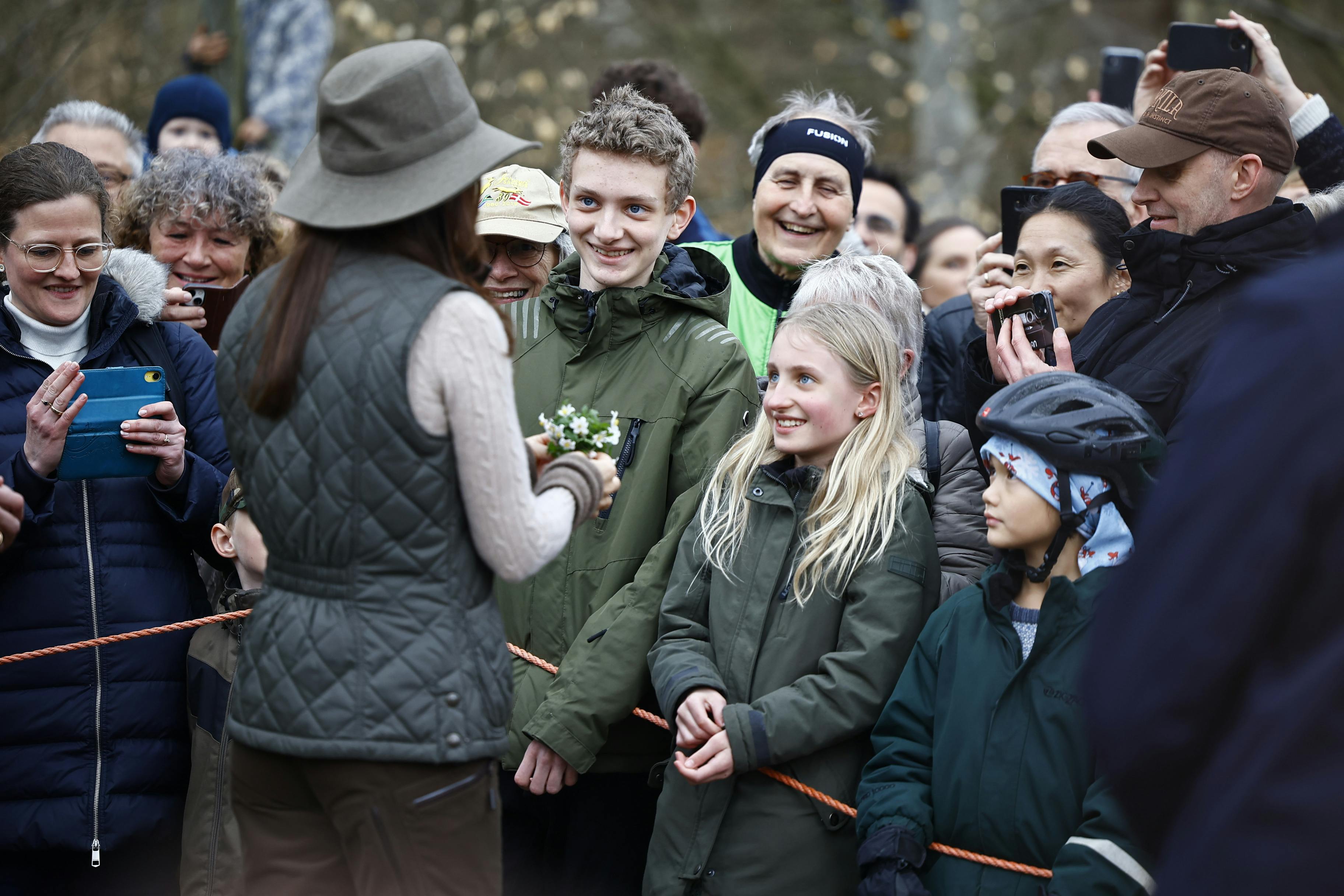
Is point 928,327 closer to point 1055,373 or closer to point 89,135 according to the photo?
point 1055,373

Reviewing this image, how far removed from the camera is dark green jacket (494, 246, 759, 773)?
347cm

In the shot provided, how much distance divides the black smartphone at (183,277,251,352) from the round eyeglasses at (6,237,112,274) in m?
0.78

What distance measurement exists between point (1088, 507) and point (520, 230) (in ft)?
7.56

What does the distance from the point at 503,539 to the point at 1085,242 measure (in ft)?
7.95

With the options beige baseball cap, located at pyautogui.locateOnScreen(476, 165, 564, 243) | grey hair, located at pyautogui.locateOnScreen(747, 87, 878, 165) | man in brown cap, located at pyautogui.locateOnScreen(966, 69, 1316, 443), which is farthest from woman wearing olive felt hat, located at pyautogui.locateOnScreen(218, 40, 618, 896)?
grey hair, located at pyautogui.locateOnScreen(747, 87, 878, 165)

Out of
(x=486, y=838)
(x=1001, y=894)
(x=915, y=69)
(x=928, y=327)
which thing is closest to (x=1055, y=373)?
(x=1001, y=894)

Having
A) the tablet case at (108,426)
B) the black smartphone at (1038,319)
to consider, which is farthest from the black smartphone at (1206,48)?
the tablet case at (108,426)

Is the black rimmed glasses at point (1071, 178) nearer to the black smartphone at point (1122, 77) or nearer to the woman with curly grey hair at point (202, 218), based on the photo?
the black smartphone at point (1122, 77)

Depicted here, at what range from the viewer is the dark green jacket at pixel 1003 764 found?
9.18 ft

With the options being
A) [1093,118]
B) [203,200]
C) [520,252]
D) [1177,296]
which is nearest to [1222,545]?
[1177,296]

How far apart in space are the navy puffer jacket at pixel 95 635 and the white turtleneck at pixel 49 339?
0.09 ft

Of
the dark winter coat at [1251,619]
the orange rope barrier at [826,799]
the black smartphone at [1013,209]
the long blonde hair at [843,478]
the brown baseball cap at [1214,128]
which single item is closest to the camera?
the dark winter coat at [1251,619]

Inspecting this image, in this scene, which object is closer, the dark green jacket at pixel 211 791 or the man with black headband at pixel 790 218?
the dark green jacket at pixel 211 791

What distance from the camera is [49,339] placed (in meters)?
3.66
